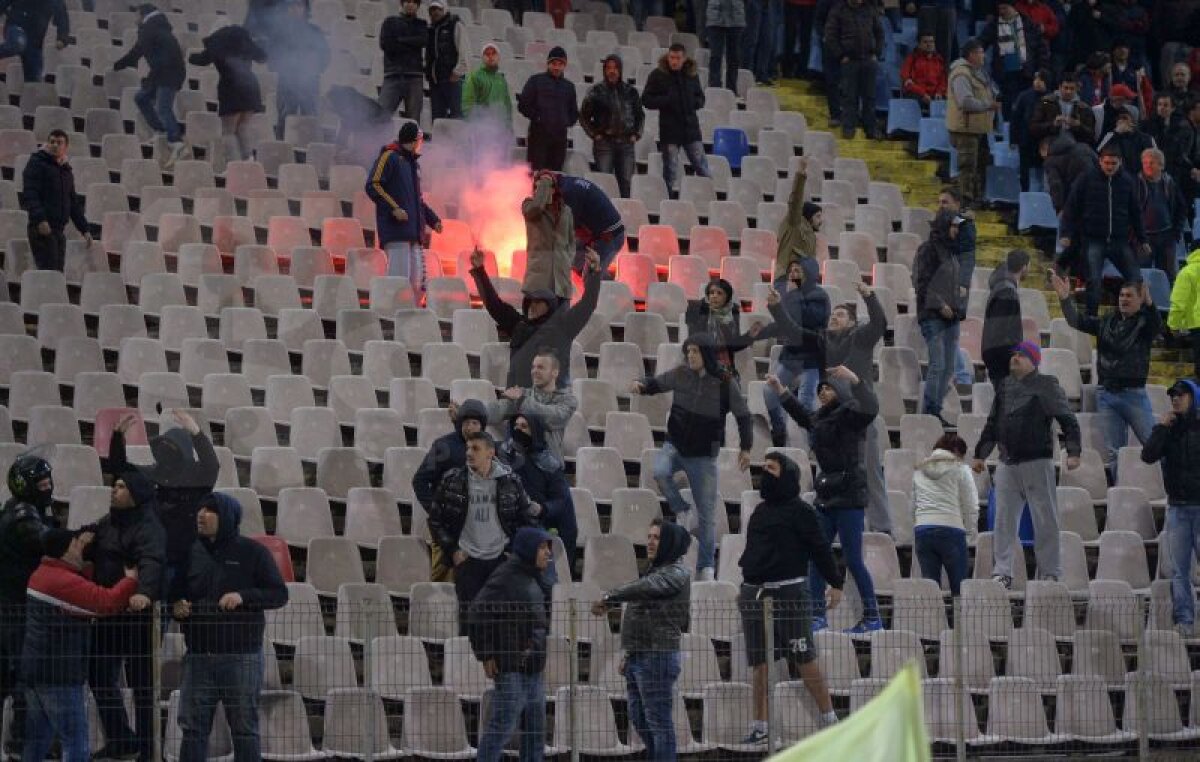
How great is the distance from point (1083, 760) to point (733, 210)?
6712mm

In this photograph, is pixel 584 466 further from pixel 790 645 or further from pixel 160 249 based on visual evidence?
pixel 160 249

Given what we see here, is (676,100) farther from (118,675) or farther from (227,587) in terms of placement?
(118,675)

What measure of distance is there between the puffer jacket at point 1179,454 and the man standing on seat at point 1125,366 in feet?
3.47

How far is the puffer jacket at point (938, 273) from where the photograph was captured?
15211 millimetres

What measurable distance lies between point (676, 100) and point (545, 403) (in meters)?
5.59

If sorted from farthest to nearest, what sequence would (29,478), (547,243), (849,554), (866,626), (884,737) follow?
(547,243)
(849,554)
(866,626)
(29,478)
(884,737)

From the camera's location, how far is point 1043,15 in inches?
852

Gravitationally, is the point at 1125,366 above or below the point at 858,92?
below

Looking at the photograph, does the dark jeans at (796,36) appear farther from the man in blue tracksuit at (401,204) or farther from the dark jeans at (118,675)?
the dark jeans at (118,675)

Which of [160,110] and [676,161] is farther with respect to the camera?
[676,161]

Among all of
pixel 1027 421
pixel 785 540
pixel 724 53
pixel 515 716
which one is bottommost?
pixel 515 716

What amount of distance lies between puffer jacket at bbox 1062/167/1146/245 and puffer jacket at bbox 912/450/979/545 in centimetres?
447

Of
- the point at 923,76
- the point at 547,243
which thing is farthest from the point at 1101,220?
the point at 547,243

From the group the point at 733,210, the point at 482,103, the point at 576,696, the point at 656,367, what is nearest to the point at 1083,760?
the point at 576,696
